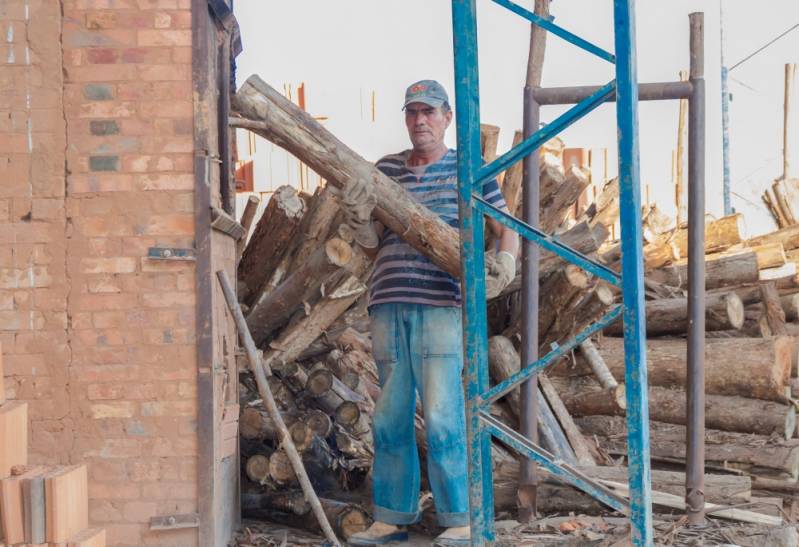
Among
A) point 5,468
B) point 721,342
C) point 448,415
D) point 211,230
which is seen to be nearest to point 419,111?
point 211,230

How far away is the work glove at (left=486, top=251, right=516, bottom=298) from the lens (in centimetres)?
473

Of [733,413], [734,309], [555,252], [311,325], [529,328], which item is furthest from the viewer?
[734,309]

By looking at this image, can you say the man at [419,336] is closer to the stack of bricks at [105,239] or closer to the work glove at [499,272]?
the work glove at [499,272]

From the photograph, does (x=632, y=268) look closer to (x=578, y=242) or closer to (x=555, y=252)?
(x=555, y=252)

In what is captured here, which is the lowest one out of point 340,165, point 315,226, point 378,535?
point 378,535

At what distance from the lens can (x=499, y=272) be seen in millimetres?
4734

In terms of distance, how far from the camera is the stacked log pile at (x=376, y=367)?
493 cm

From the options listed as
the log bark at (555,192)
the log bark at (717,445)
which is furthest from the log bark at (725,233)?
the log bark at (717,445)

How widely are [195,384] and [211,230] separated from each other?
0.68 metres

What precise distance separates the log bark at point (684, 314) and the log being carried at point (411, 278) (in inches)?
132

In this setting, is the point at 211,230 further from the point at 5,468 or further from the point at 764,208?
the point at 764,208

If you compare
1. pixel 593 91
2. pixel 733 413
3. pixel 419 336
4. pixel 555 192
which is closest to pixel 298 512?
pixel 419 336

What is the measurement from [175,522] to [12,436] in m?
0.86

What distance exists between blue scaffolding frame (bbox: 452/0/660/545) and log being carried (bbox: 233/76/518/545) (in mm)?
372
